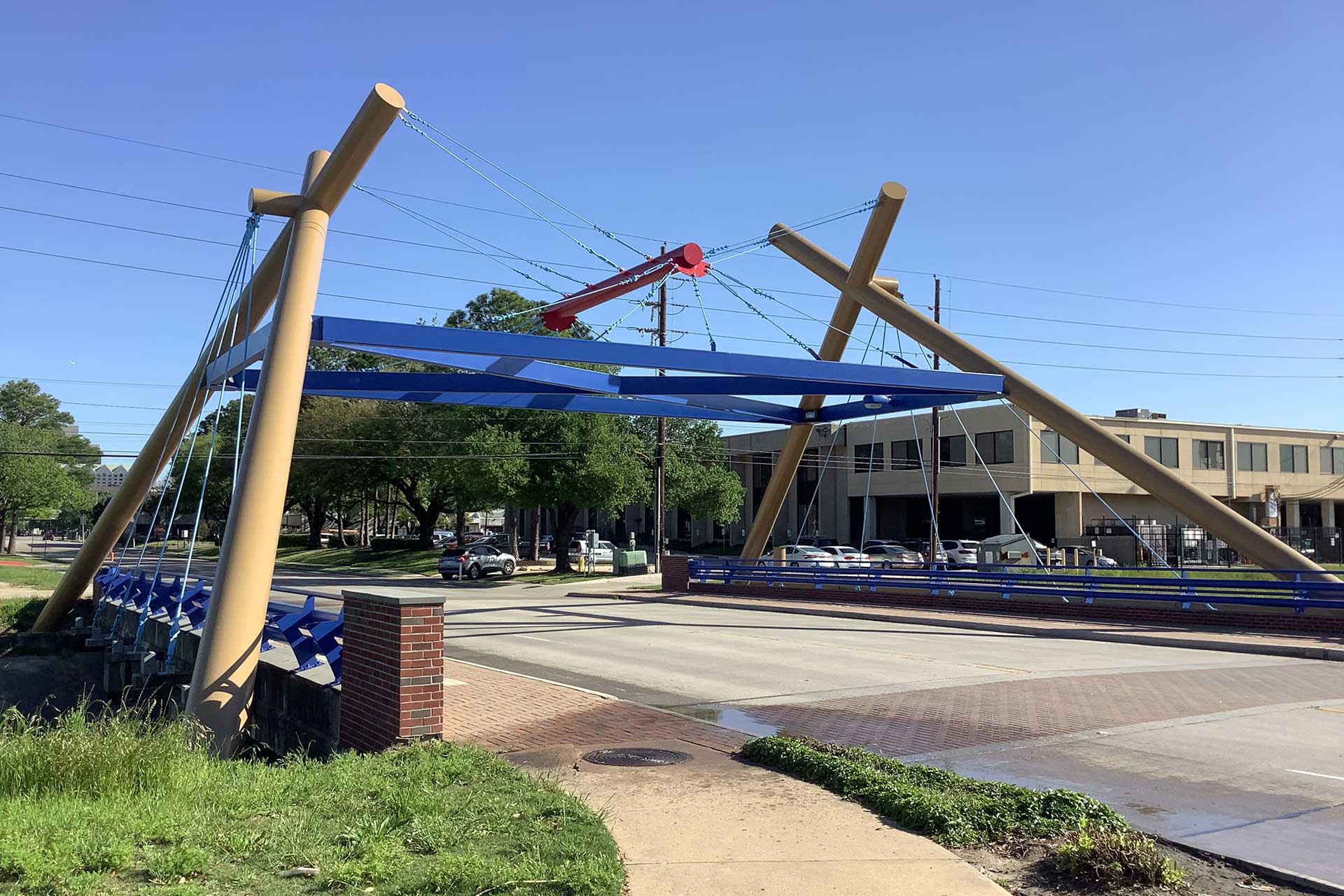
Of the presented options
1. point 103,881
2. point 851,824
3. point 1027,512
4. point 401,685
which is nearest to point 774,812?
point 851,824

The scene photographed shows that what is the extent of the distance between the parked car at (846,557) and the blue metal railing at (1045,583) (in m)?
9.23

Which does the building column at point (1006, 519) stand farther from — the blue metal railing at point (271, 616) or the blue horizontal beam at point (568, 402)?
the blue metal railing at point (271, 616)

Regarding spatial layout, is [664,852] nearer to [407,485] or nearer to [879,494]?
[407,485]

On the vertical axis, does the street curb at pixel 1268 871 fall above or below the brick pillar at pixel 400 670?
below

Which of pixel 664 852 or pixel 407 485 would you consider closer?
pixel 664 852

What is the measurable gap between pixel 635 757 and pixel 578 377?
11955 mm

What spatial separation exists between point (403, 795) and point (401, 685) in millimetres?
2096

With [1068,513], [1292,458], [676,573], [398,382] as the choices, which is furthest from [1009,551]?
[398,382]

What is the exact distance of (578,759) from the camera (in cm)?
859

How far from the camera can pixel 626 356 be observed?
18266 millimetres

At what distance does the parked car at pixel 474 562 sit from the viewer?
45.5 metres

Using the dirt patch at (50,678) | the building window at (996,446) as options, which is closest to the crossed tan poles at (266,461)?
the dirt patch at (50,678)

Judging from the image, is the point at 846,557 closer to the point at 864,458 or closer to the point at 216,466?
the point at 864,458

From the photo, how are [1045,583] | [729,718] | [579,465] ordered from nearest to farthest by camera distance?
[729,718] < [1045,583] < [579,465]
